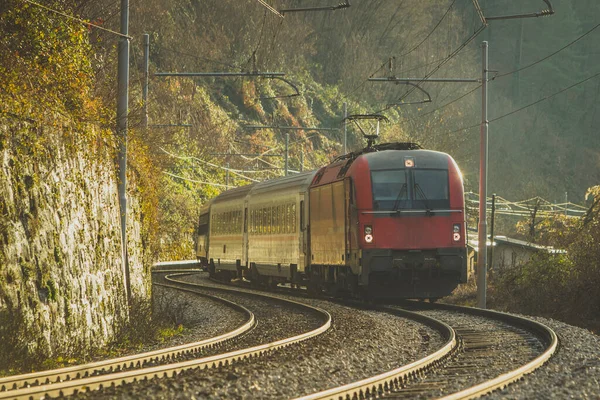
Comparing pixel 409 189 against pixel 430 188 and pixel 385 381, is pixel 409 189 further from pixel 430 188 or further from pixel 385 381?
pixel 385 381

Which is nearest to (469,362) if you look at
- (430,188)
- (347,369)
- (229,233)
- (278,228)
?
(347,369)

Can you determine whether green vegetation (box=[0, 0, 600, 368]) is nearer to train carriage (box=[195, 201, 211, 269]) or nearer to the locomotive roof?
train carriage (box=[195, 201, 211, 269])

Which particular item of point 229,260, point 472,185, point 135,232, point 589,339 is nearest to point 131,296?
point 135,232

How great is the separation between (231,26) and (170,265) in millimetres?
22359

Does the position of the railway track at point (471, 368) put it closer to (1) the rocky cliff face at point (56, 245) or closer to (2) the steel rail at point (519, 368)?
(2) the steel rail at point (519, 368)

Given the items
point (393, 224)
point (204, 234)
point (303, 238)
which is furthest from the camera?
point (204, 234)

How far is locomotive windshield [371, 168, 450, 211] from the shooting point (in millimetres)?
20828

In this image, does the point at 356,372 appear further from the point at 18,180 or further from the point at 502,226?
the point at 502,226

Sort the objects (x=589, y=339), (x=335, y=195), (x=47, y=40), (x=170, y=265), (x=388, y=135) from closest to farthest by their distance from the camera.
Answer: (x=589, y=339) < (x=47, y=40) < (x=335, y=195) < (x=170, y=265) < (x=388, y=135)

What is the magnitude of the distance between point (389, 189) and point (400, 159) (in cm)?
71

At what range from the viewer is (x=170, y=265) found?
4931 cm

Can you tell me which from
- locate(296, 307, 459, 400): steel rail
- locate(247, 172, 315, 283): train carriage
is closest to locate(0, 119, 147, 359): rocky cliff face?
locate(296, 307, 459, 400): steel rail

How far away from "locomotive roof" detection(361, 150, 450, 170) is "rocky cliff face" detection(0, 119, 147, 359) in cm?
610

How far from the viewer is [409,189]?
21016mm
